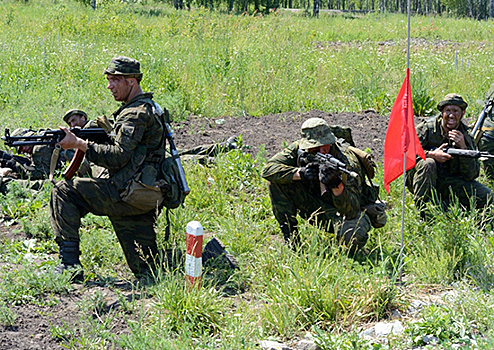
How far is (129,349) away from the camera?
3.95 meters

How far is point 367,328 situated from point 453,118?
3042 mm

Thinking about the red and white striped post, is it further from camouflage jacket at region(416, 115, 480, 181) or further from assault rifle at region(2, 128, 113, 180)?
camouflage jacket at region(416, 115, 480, 181)

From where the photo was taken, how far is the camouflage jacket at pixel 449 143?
21.1 ft

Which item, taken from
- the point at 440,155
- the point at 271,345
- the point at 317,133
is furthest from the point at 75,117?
the point at 440,155

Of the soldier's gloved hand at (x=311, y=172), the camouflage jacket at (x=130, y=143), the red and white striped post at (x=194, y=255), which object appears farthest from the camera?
the soldier's gloved hand at (x=311, y=172)

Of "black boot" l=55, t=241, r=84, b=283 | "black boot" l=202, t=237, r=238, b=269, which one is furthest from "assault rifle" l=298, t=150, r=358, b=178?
"black boot" l=55, t=241, r=84, b=283

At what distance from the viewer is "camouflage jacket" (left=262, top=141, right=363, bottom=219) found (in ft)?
17.8

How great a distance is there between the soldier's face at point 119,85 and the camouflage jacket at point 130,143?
0.45ft

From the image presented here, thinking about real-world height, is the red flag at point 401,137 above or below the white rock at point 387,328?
above

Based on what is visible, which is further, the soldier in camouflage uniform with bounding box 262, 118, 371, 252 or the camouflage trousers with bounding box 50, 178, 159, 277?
the soldier in camouflage uniform with bounding box 262, 118, 371, 252

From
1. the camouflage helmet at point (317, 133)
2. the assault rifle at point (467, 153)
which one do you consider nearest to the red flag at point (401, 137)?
the camouflage helmet at point (317, 133)

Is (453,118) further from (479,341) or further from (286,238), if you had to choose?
(479,341)

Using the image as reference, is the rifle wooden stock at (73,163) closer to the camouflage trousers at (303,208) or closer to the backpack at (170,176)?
the backpack at (170,176)

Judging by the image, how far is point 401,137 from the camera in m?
5.12
